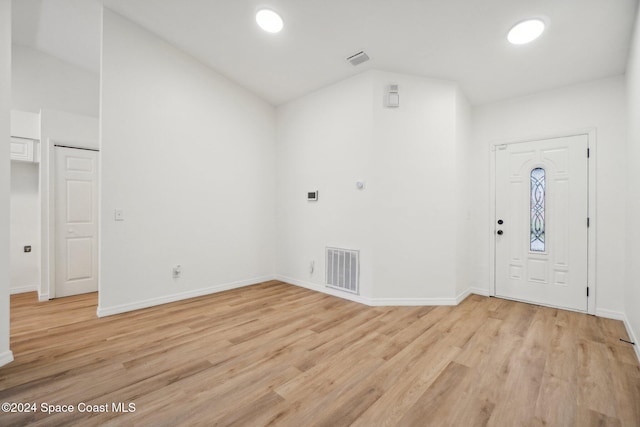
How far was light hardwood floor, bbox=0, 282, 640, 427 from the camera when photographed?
150 cm

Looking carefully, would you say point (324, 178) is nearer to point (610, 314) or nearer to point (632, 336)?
point (632, 336)

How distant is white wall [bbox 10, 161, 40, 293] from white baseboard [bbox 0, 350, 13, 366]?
7.99 ft

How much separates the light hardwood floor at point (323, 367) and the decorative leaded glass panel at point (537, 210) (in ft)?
2.87

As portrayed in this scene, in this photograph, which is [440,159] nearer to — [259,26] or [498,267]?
[498,267]

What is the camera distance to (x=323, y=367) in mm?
1948

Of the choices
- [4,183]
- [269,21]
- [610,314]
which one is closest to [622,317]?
[610,314]

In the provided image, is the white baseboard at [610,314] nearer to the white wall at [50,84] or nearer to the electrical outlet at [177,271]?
the electrical outlet at [177,271]

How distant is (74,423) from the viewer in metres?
1.40

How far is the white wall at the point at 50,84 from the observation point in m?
3.59

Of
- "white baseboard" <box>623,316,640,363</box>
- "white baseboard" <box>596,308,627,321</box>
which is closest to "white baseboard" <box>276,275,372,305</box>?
"white baseboard" <box>623,316,640,363</box>

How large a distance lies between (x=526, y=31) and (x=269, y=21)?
249 centimetres

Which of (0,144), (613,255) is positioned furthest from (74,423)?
(613,255)

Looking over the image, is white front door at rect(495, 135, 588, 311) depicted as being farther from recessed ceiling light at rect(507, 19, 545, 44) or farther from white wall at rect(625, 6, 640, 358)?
recessed ceiling light at rect(507, 19, 545, 44)

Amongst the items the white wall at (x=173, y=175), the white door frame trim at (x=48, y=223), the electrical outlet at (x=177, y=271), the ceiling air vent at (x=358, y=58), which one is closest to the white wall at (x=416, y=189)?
the ceiling air vent at (x=358, y=58)
